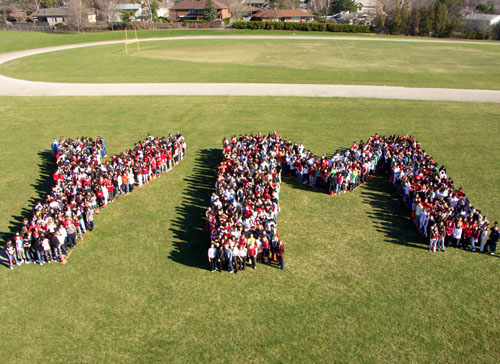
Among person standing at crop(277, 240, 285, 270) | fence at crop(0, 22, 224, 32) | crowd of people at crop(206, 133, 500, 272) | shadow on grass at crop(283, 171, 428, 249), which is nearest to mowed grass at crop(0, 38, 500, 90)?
crowd of people at crop(206, 133, 500, 272)

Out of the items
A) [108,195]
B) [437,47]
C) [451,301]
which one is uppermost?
[437,47]

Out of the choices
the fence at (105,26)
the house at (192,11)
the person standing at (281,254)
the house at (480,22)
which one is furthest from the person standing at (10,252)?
the house at (192,11)

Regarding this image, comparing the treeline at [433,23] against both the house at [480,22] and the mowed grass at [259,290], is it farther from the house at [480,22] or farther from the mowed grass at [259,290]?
the mowed grass at [259,290]

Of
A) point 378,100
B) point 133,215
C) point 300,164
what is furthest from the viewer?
point 378,100

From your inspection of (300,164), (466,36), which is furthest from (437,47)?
(300,164)

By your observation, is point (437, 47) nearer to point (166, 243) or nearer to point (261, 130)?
point (261, 130)

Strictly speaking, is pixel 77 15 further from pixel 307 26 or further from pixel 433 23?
pixel 433 23

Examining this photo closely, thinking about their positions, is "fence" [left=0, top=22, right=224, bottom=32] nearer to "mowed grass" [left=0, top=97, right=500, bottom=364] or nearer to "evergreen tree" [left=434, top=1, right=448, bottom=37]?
"evergreen tree" [left=434, top=1, right=448, bottom=37]
